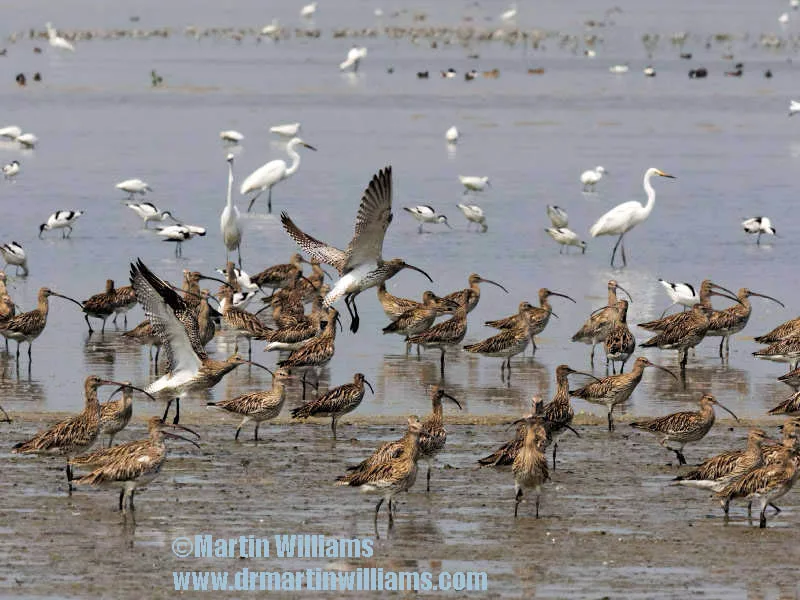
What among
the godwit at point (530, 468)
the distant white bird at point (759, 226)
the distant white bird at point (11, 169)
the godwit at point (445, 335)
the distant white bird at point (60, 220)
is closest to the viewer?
the godwit at point (530, 468)

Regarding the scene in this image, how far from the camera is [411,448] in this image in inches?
431

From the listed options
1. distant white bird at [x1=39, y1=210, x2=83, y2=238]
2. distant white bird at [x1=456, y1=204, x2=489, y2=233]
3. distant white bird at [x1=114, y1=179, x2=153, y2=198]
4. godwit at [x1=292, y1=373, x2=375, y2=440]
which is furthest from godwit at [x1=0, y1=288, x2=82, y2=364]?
distant white bird at [x1=114, y1=179, x2=153, y2=198]

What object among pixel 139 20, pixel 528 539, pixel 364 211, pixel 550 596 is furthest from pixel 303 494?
pixel 139 20

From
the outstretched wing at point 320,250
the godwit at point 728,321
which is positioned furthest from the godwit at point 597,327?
the outstretched wing at point 320,250

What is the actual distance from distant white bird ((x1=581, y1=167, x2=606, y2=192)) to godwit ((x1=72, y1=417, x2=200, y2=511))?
817 inches

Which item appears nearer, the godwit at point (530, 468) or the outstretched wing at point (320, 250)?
the godwit at point (530, 468)

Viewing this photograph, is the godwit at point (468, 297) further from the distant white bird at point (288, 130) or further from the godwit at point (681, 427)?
the distant white bird at point (288, 130)

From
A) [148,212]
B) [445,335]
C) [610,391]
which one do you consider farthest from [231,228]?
[610,391]

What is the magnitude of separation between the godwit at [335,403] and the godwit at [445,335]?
3.43m

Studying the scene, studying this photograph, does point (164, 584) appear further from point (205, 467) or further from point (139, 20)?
point (139, 20)

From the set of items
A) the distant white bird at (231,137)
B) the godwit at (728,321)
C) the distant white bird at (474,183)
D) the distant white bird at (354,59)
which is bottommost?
the godwit at (728,321)

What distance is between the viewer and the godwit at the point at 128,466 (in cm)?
1086

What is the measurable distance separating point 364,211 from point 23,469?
17.5 ft

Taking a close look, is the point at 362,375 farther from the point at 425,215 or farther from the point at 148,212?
the point at 148,212
